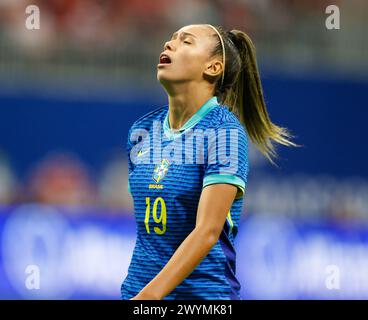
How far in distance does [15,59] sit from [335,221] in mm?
2674

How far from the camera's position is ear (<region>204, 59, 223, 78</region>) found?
3141mm

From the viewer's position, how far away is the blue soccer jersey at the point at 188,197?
114 inches

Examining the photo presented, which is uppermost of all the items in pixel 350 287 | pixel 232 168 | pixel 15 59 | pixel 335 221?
pixel 15 59

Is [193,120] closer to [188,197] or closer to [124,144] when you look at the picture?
[188,197]

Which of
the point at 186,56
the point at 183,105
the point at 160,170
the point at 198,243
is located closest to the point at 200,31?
the point at 186,56

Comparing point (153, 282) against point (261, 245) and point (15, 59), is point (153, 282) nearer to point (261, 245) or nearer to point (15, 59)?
point (261, 245)

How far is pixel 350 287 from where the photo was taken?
6598 mm

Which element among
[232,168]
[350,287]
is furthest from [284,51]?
[232,168]

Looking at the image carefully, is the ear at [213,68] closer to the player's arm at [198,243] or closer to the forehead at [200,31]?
the forehead at [200,31]

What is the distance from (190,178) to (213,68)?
463mm

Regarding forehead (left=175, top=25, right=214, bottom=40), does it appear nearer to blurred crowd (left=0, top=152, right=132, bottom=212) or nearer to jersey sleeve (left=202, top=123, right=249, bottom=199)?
jersey sleeve (left=202, top=123, right=249, bottom=199)

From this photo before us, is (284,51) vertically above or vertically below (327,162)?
above

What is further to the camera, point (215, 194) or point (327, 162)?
point (327, 162)

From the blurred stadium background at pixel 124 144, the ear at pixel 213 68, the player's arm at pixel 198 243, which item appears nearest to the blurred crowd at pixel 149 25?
the blurred stadium background at pixel 124 144
